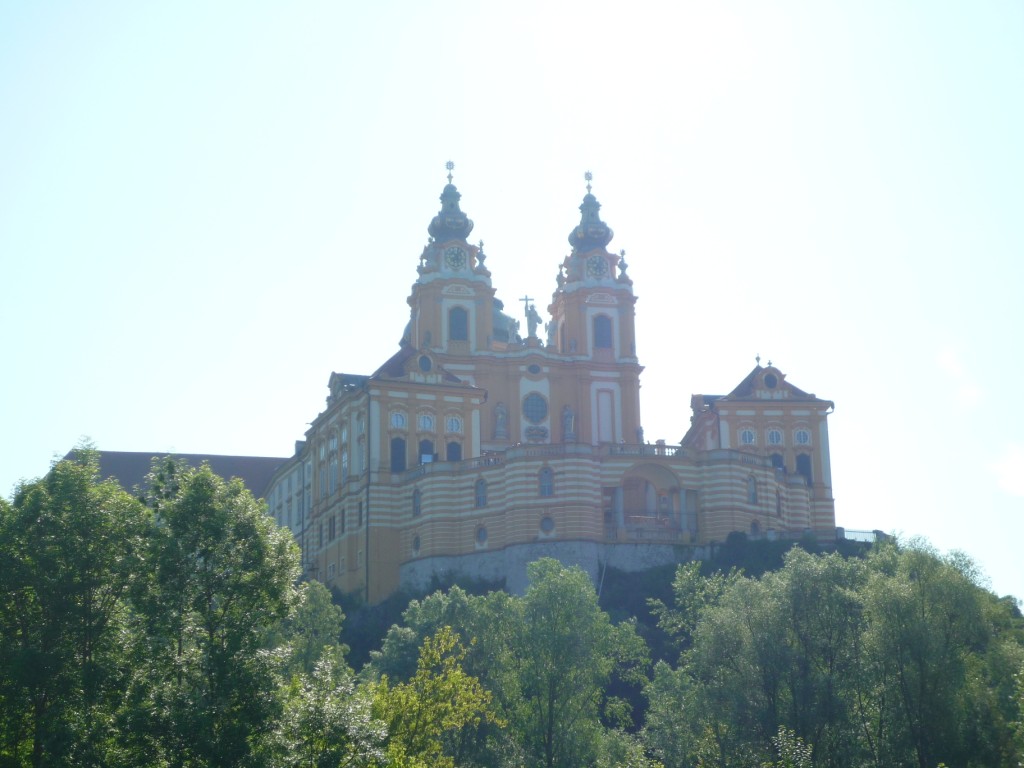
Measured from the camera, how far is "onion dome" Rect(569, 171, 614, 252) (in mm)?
117938

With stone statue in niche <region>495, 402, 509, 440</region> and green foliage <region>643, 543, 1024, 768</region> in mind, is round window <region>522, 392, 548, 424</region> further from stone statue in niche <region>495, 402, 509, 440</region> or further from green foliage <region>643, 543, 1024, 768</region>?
green foliage <region>643, 543, 1024, 768</region>

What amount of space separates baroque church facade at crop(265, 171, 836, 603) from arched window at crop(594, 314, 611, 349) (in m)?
0.10

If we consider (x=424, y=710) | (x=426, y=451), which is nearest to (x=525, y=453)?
(x=426, y=451)

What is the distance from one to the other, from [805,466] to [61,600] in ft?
231

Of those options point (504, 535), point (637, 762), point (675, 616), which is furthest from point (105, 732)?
point (504, 535)

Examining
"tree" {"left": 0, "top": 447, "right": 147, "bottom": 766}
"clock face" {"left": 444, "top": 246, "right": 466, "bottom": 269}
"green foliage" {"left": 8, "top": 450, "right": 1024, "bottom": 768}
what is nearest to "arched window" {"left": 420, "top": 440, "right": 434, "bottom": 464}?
"green foliage" {"left": 8, "top": 450, "right": 1024, "bottom": 768}

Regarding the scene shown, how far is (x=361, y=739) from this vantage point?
42.4m

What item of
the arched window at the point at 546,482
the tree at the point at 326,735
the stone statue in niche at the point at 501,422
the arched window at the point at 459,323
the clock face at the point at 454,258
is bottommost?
the tree at the point at 326,735

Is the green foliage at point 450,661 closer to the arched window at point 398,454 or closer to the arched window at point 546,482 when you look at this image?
the arched window at point 546,482

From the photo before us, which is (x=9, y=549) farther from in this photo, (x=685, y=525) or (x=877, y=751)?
(x=685, y=525)

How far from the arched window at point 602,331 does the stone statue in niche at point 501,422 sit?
8.89 m

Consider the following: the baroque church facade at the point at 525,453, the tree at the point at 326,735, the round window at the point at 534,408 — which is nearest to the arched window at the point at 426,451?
the baroque church facade at the point at 525,453

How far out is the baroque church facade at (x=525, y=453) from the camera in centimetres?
9350

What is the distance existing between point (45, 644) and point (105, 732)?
4030mm
